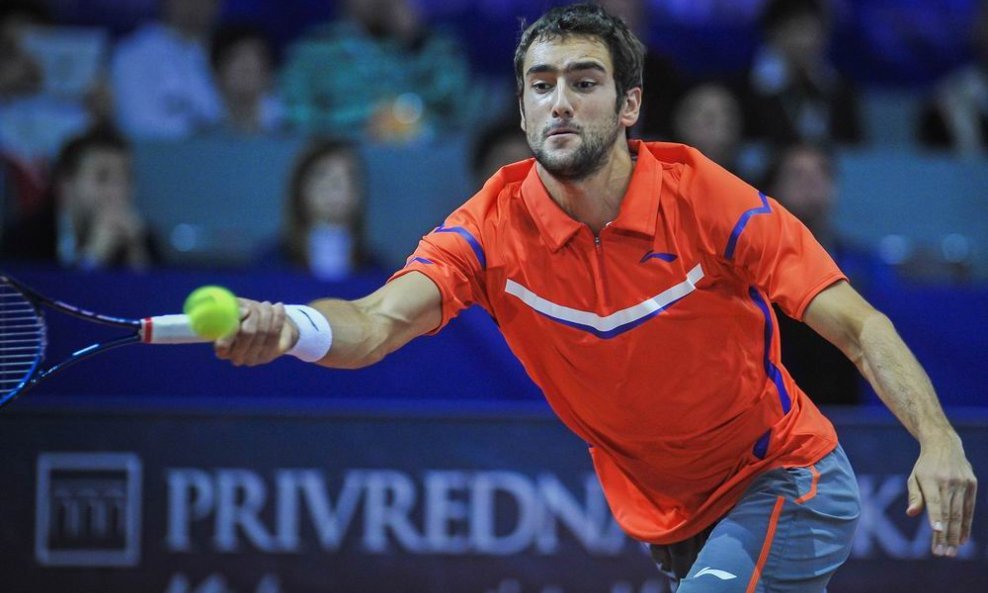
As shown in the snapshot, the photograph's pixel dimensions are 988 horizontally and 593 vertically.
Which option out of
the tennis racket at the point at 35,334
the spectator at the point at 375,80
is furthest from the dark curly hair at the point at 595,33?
the spectator at the point at 375,80

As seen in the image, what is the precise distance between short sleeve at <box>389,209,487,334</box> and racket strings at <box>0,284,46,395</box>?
36.1 inches

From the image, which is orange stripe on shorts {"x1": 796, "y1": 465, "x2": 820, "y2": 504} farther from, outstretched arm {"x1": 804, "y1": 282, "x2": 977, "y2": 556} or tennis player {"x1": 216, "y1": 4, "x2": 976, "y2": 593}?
outstretched arm {"x1": 804, "y1": 282, "x2": 977, "y2": 556}

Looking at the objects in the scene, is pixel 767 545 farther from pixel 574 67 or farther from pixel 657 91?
pixel 657 91

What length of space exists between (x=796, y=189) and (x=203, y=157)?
295 centimetres

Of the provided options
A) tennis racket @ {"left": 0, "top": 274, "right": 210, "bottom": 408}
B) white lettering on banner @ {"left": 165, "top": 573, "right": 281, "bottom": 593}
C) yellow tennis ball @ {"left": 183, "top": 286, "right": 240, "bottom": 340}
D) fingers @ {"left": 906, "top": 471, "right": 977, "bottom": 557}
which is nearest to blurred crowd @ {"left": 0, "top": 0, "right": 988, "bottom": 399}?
white lettering on banner @ {"left": 165, "top": 573, "right": 281, "bottom": 593}

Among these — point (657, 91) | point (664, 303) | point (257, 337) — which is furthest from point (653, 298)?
point (657, 91)

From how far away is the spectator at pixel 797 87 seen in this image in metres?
7.07

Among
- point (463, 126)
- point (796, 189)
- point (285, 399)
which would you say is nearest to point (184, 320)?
point (285, 399)

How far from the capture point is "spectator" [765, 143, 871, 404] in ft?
17.4

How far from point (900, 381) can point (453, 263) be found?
3.63 ft

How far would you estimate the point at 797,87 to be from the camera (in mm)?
7207

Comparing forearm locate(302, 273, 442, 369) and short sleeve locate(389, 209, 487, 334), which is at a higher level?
short sleeve locate(389, 209, 487, 334)

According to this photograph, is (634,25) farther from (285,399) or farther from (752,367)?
(752,367)

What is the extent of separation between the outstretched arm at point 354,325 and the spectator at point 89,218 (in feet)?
10.8
